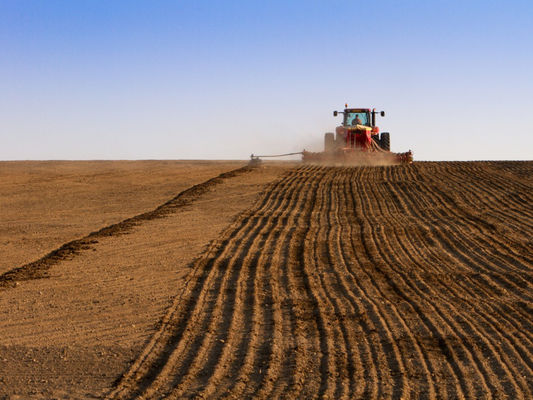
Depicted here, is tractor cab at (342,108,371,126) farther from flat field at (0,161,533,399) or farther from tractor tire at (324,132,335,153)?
flat field at (0,161,533,399)

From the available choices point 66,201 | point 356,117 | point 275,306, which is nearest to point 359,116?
point 356,117

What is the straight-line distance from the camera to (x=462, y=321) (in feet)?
27.7

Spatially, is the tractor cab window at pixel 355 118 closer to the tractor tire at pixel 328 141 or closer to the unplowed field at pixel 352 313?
the tractor tire at pixel 328 141

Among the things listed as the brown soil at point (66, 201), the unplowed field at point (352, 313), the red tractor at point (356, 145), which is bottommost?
the unplowed field at point (352, 313)

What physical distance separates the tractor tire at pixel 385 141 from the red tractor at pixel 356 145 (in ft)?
1.82

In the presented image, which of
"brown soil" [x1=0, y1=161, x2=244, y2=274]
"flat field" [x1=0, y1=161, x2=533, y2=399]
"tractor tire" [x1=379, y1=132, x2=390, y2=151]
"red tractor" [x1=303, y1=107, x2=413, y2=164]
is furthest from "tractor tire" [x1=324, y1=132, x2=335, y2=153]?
"flat field" [x1=0, y1=161, x2=533, y2=399]

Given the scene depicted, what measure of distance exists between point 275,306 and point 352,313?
94 centimetres

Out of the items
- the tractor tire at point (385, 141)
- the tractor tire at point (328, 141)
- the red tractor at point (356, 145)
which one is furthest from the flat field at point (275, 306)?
the tractor tire at point (385, 141)

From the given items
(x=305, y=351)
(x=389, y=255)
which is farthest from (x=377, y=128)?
(x=305, y=351)

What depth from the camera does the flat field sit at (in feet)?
21.0

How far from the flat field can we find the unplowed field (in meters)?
0.03

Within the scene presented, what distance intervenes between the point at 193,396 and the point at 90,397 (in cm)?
80

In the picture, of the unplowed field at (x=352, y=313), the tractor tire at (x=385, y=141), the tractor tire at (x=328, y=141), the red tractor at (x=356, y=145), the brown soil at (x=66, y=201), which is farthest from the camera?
the tractor tire at (x=385, y=141)

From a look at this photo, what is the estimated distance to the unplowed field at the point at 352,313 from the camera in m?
6.35
